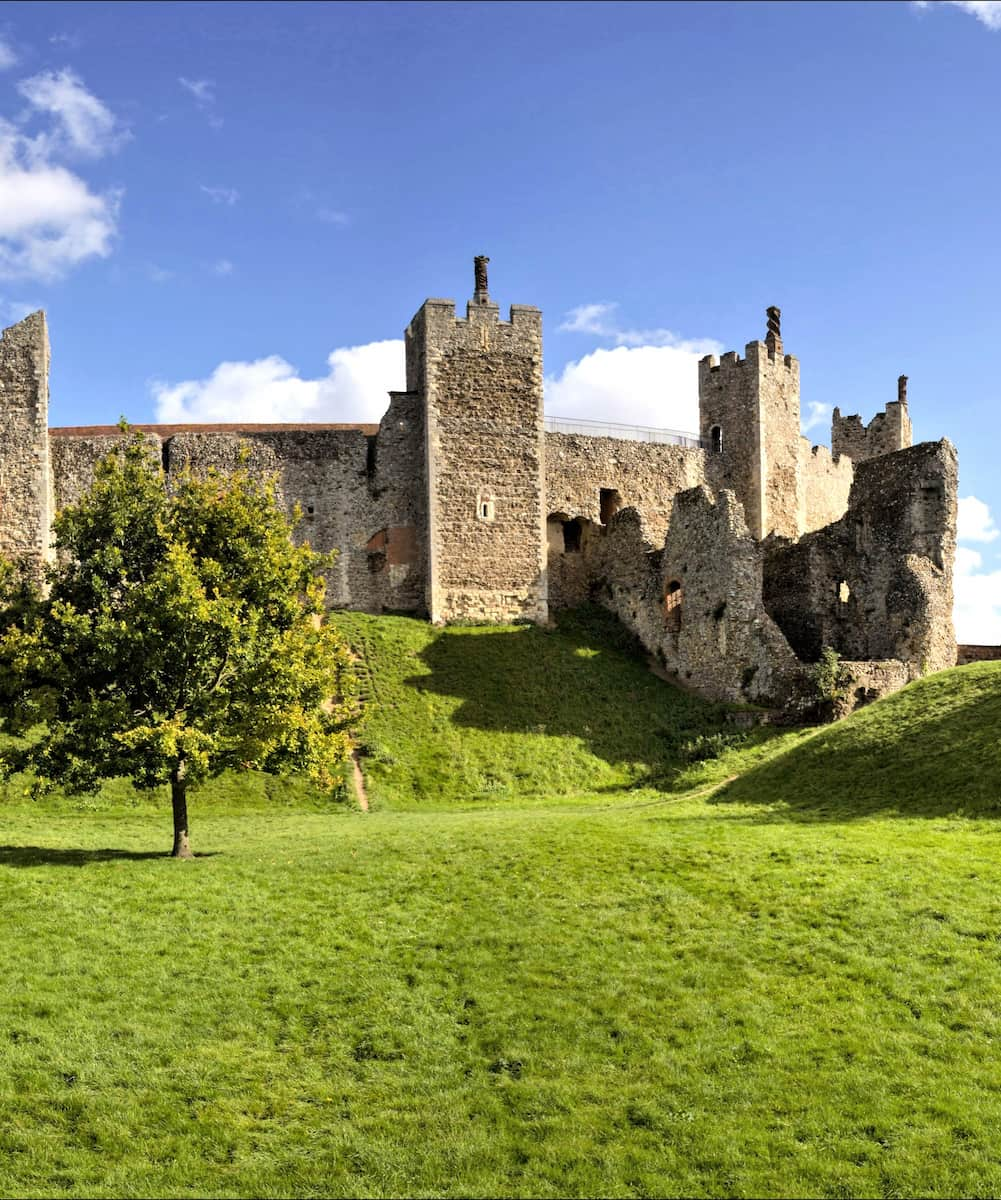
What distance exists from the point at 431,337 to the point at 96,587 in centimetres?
2181

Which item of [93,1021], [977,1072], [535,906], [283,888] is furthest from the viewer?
[283,888]

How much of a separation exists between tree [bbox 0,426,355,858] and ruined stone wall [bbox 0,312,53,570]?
1594cm

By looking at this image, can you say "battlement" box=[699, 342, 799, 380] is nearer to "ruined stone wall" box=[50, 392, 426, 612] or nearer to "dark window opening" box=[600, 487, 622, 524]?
"dark window opening" box=[600, 487, 622, 524]

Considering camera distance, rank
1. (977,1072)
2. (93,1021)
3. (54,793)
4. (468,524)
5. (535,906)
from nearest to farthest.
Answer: (977,1072) → (93,1021) → (535,906) → (54,793) → (468,524)

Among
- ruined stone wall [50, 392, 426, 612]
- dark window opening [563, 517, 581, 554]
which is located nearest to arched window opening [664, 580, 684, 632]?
dark window opening [563, 517, 581, 554]

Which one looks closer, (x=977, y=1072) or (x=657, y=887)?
(x=977, y=1072)

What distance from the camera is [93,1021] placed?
13.9 meters

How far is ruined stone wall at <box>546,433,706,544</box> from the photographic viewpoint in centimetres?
4500

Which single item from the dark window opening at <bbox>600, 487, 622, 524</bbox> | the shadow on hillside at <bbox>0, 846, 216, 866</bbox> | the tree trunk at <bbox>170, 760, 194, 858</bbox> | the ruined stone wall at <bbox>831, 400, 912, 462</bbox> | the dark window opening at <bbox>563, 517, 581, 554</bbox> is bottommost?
the shadow on hillside at <bbox>0, 846, 216, 866</bbox>

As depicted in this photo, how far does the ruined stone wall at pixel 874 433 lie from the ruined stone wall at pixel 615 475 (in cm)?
1646

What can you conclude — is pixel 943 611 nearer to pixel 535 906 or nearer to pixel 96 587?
pixel 535 906

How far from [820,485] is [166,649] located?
130 feet

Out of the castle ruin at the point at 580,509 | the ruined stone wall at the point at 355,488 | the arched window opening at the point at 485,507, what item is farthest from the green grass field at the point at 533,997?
the arched window opening at the point at 485,507

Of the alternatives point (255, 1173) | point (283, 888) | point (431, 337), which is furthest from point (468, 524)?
point (255, 1173)
